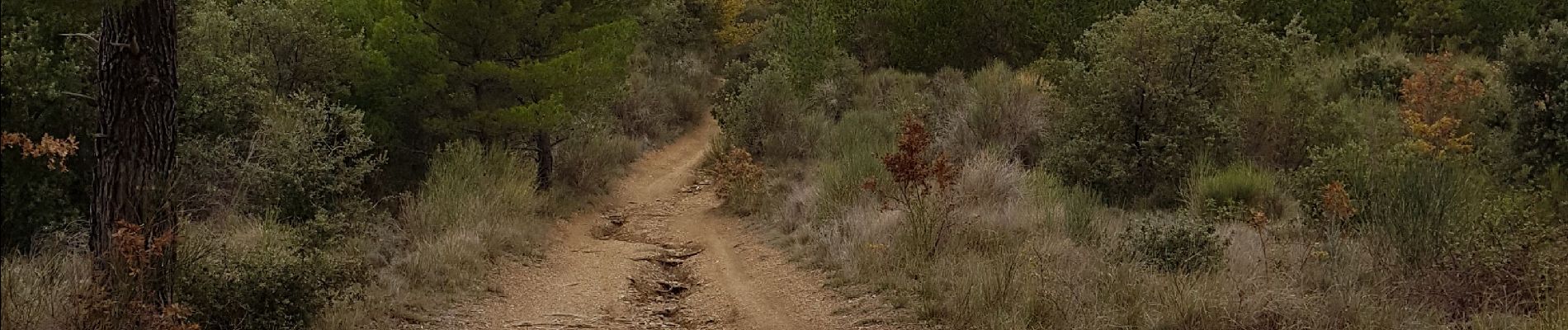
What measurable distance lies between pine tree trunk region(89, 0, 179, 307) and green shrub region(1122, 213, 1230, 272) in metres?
6.18

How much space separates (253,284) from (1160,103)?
8691 mm

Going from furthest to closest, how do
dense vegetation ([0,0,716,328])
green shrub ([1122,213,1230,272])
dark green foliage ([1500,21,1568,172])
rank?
1. dark green foliage ([1500,21,1568,172])
2. green shrub ([1122,213,1230,272])
3. dense vegetation ([0,0,716,328])

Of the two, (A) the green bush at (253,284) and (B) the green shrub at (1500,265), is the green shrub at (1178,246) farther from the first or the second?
(A) the green bush at (253,284)

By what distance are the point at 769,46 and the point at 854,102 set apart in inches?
250

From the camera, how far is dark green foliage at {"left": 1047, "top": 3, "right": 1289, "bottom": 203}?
10.5 meters

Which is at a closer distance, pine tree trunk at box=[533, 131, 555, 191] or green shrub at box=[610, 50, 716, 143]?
pine tree trunk at box=[533, 131, 555, 191]

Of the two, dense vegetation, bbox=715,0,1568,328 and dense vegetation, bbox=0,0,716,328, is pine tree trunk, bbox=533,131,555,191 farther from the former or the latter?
dense vegetation, bbox=715,0,1568,328

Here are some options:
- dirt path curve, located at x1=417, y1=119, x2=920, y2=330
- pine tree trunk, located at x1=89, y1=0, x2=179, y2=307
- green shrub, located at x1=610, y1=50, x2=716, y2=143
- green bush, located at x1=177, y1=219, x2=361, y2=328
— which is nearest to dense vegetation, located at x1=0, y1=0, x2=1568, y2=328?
green bush, located at x1=177, y1=219, x2=361, y2=328

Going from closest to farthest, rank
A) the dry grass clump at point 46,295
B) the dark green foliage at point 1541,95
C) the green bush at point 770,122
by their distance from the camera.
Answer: the dry grass clump at point 46,295 → the dark green foliage at point 1541,95 → the green bush at point 770,122

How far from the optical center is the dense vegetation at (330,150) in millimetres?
6202

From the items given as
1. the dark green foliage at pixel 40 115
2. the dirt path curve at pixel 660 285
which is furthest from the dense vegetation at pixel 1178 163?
the dark green foliage at pixel 40 115

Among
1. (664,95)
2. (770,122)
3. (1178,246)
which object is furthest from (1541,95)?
(664,95)

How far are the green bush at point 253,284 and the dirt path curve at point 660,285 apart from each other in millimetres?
879

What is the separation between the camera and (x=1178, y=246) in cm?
715
